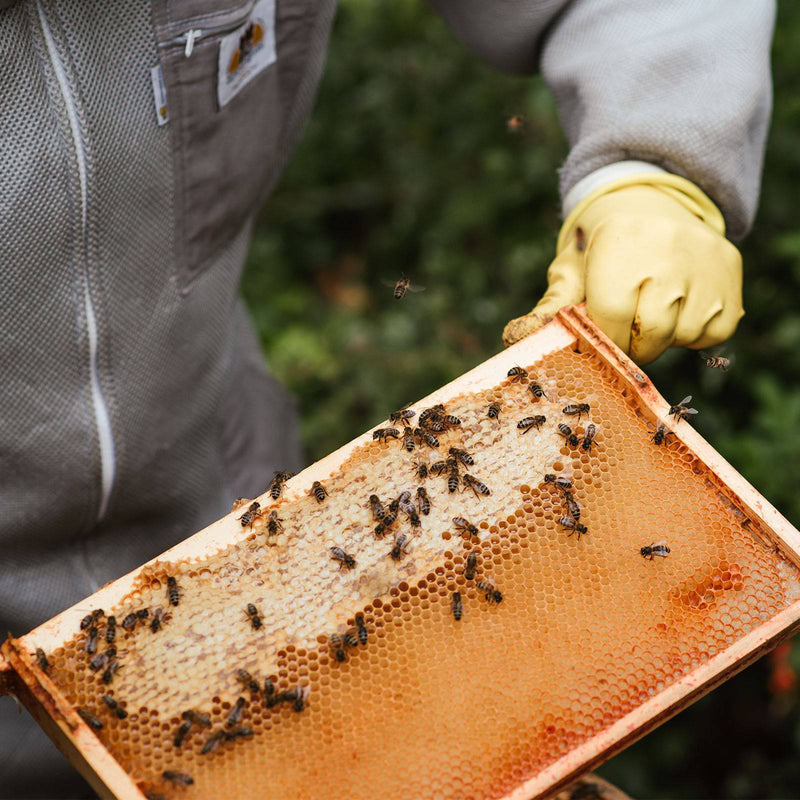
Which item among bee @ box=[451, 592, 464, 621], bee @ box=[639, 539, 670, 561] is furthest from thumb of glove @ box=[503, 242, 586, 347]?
bee @ box=[451, 592, 464, 621]

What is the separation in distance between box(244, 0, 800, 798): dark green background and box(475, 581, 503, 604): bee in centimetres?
211

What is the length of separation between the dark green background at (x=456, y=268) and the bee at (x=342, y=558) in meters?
2.34

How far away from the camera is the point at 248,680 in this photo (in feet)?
6.37

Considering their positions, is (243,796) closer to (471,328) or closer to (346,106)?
(471,328)

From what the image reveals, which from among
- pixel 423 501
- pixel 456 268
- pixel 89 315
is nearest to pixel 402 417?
pixel 423 501

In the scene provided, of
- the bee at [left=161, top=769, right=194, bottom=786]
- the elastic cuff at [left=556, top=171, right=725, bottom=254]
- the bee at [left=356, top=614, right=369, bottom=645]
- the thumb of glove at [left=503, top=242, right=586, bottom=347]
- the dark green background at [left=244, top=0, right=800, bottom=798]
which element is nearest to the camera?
the bee at [left=161, top=769, right=194, bottom=786]

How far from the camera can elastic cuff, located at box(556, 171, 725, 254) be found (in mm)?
2746

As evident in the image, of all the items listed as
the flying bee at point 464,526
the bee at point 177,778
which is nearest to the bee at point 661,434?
the flying bee at point 464,526

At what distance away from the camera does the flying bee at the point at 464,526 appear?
2.10 meters

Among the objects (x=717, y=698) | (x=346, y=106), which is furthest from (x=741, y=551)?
(x=346, y=106)

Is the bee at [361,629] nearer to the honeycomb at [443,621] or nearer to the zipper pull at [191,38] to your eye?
the honeycomb at [443,621]

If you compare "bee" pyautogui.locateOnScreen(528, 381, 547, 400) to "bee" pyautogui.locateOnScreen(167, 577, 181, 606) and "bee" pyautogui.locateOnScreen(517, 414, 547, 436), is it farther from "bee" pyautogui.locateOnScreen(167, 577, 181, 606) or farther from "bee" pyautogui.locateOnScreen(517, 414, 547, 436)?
"bee" pyautogui.locateOnScreen(167, 577, 181, 606)

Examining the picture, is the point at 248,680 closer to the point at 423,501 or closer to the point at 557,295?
the point at 423,501

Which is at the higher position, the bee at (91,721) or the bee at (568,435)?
the bee at (91,721)
